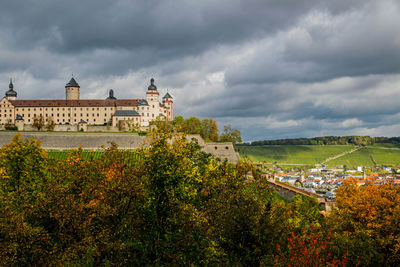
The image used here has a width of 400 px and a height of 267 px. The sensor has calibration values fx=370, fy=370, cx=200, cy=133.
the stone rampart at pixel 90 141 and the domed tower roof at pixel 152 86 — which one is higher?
the domed tower roof at pixel 152 86

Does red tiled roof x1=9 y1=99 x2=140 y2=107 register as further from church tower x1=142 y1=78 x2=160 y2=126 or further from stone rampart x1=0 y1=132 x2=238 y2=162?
stone rampart x1=0 y1=132 x2=238 y2=162

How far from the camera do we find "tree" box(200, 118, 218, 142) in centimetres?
10387

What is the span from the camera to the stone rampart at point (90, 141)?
85.2 m

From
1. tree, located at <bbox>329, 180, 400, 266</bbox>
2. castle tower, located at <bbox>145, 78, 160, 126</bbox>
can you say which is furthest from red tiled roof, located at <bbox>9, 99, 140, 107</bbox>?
tree, located at <bbox>329, 180, 400, 266</bbox>

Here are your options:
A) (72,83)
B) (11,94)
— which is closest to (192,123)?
(72,83)

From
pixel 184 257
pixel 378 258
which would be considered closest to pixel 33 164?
pixel 184 257

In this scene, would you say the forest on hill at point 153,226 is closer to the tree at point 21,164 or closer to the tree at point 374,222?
the tree at point 374,222

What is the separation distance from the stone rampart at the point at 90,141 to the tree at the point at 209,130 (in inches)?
568

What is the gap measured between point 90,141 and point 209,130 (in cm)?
3495

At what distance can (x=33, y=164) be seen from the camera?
39.4 m

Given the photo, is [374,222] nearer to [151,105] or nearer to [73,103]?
[151,105]

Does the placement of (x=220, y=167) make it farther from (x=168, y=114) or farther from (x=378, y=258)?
(x=168, y=114)

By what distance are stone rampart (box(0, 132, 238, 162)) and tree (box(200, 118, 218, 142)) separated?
47.3ft

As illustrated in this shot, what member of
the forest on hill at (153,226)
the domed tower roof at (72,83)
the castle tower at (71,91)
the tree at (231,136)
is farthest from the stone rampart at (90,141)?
the forest on hill at (153,226)
